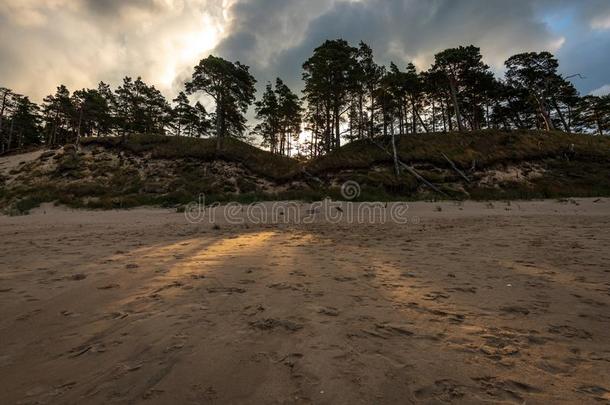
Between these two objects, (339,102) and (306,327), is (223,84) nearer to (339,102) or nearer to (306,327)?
(339,102)

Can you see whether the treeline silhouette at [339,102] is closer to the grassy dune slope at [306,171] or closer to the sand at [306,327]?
the grassy dune slope at [306,171]

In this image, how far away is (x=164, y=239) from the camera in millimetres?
8188

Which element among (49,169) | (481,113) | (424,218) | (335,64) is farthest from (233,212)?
(481,113)

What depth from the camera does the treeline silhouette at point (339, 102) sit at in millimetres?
27984

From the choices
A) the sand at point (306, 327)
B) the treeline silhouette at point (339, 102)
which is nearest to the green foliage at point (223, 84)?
the treeline silhouette at point (339, 102)

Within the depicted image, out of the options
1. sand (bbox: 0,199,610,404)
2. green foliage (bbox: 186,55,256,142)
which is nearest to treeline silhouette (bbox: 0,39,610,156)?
green foliage (bbox: 186,55,256,142)

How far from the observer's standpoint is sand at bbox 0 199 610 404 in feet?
6.31

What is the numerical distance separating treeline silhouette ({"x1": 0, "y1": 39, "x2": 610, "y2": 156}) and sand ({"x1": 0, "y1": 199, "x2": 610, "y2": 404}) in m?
22.0

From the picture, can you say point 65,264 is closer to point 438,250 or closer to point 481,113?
point 438,250

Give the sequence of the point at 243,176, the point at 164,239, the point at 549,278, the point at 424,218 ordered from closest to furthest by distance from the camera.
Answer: the point at 549,278 < the point at 164,239 < the point at 424,218 < the point at 243,176

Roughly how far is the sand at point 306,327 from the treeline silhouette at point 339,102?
72.3 ft

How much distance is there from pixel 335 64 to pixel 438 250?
2450 centimetres

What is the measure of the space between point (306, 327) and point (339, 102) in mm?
27166

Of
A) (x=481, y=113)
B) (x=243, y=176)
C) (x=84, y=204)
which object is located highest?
(x=481, y=113)
